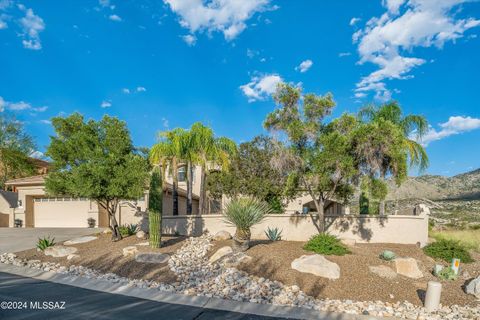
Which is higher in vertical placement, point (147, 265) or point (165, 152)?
point (165, 152)

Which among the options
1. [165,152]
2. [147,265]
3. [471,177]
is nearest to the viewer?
[147,265]

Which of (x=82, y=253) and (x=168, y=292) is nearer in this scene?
(x=168, y=292)

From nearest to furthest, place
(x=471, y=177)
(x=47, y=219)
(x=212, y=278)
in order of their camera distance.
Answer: (x=212, y=278) → (x=47, y=219) → (x=471, y=177)

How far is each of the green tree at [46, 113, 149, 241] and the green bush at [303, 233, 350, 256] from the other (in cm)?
765

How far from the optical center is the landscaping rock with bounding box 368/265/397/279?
1020 centimetres

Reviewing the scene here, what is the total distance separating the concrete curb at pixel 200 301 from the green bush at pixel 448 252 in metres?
7.44

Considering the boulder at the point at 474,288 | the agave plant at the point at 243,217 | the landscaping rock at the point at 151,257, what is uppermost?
the agave plant at the point at 243,217

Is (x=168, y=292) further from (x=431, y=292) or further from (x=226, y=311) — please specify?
(x=431, y=292)

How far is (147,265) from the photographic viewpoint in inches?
448

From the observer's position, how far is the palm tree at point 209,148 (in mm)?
20875

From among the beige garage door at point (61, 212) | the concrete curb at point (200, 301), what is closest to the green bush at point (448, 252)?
the concrete curb at point (200, 301)

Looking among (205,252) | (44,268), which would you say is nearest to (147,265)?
(205,252)

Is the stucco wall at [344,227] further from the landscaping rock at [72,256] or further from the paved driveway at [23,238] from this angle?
the landscaping rock at [72,256]

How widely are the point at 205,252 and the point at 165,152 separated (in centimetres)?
930
